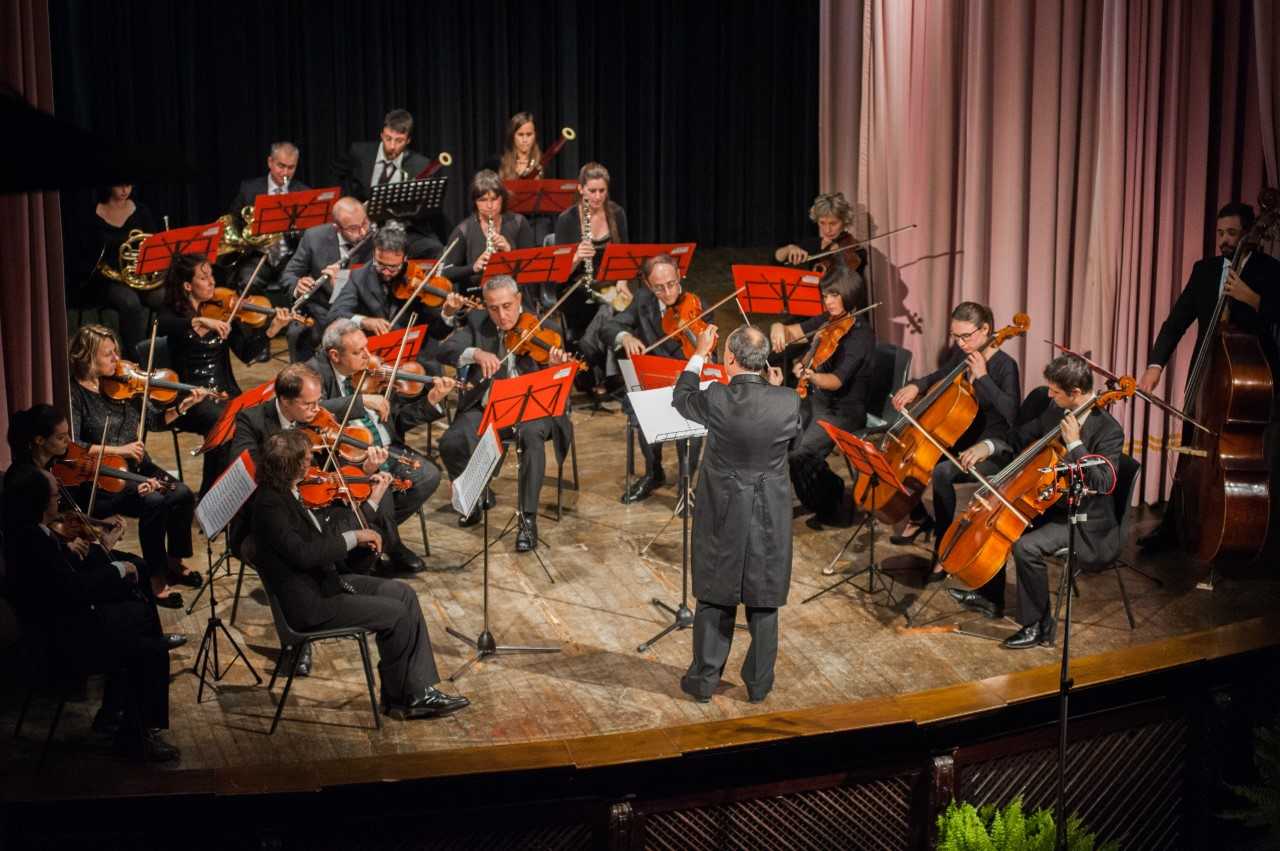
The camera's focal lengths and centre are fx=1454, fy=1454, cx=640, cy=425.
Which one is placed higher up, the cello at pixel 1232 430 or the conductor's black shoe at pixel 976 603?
the cello at pixel 1232 430

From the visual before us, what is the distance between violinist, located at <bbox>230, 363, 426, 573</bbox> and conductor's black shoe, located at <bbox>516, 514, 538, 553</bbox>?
0.75m

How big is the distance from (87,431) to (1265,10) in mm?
5394

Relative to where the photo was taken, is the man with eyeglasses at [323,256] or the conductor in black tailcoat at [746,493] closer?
the conductor in black tailcoat at [746,493]

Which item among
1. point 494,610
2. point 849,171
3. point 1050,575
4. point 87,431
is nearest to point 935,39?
point 849,171

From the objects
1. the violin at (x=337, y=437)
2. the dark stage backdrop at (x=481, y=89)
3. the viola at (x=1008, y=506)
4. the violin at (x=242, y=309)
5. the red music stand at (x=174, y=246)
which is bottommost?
the viola at (x=1008, y=506)

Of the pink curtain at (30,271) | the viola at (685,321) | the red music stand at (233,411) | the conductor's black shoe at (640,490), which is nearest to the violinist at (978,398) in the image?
the viola at (685,321)

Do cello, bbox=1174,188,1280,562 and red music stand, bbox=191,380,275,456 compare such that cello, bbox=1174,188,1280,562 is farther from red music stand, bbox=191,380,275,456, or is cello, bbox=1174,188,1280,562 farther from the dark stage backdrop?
the dark stage backdrop

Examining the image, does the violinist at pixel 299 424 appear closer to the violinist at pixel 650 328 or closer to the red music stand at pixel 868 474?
the violinist at pixel 650 328

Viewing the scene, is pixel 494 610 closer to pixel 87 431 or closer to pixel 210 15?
pixel 87 431

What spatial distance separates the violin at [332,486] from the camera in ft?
18.6

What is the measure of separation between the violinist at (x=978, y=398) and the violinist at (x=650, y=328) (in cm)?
138

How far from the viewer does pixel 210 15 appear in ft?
33.9

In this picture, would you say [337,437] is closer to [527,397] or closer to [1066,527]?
[527,397]

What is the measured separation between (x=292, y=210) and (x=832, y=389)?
3.27 m
